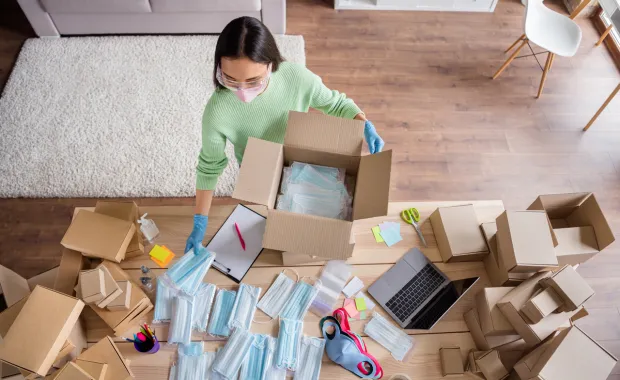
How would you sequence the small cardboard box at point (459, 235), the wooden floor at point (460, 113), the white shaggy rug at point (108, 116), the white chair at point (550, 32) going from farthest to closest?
the white chair at point (550, 32)
the white shaggy rug at point (108, 116)
the wooden floor at point (460, 113)
the small cardboard box at point (459, 235)

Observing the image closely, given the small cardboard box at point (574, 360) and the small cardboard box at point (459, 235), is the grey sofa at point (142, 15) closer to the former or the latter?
the small cardboard box at point (459, 235)

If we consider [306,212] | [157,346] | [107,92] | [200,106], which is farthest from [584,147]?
[107,92]

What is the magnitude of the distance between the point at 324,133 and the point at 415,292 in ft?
2.17

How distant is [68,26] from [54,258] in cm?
179

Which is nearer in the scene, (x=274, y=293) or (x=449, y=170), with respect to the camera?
(x=274, y=293)

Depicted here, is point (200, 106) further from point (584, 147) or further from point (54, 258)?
point (584, 147)

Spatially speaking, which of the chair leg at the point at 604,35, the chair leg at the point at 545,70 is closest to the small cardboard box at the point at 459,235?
the chair leg at the point at 545,70

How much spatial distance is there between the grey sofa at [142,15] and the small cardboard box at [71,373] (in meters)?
2.52

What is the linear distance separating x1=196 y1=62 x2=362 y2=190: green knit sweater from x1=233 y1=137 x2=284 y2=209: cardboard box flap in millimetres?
197

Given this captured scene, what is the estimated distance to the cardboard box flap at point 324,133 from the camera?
145 centimetres

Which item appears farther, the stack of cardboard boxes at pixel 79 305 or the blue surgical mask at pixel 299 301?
the blue surgical mask at pixel 299 301

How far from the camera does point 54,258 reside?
8.13ft

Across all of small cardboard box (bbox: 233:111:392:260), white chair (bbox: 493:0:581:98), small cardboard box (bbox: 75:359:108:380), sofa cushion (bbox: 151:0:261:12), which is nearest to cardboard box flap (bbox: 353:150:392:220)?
small cardboard box (bbox: 233:111:392:260)

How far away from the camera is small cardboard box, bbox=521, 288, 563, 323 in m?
1.30
